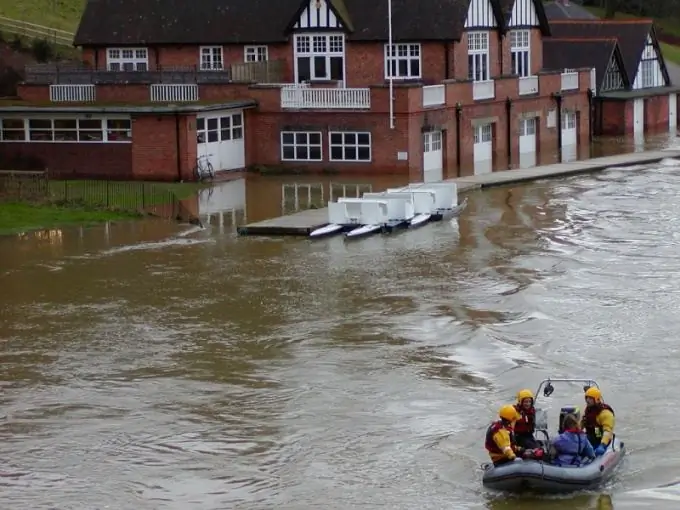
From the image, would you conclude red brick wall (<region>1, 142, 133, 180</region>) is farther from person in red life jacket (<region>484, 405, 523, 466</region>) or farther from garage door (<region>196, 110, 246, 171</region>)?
person in red life jacket (<region>484, 405, 523, 466</region>)

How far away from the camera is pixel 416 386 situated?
84.1 feet

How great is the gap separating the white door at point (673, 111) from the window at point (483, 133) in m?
20.6

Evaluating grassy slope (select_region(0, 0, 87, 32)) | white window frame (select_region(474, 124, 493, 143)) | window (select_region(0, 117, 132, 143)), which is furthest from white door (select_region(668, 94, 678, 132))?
window (select_region(0, 117, 132, 143))

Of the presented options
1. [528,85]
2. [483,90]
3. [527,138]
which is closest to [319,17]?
[483,90]

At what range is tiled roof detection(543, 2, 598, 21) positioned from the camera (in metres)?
95.8

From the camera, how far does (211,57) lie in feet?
206

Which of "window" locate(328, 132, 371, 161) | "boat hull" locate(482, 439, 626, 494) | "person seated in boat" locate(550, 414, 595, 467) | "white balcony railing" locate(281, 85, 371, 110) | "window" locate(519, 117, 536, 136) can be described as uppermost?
"white balcony railing" locate(281, 85, 371, 110)

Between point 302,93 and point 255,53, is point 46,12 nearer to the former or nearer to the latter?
point 255,53

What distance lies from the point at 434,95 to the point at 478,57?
6.07 m

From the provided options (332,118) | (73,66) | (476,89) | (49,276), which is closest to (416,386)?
(49,276)

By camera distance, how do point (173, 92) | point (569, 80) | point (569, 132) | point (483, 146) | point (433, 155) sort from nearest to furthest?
point (433, 155)
point (173, 92)
point (483, 146)
point (569, 80)
point (569, 132)

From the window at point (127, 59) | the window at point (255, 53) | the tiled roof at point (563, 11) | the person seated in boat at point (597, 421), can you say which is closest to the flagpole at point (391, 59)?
the window at point (255, 53)

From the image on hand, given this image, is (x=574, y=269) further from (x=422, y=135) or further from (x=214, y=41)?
(x=214, y=41)

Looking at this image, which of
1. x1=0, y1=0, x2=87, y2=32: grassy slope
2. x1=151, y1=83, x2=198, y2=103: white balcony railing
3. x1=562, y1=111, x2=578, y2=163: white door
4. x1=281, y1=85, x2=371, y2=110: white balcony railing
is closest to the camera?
x1=281, y1=85, x2=371, y2=110: white balcony railing
